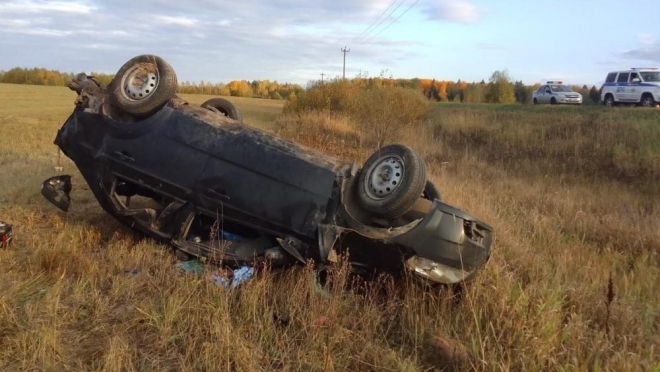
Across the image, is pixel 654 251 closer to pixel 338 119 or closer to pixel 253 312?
pixel 253 312

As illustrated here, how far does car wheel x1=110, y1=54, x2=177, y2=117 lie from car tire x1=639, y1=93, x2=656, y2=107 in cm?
2370

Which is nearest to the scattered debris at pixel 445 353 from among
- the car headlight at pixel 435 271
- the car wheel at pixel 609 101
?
the car headlight at pixel 435 271

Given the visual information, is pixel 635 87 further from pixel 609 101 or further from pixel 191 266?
pixel 191 266

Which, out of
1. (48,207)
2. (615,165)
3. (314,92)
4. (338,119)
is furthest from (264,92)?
(48,207)

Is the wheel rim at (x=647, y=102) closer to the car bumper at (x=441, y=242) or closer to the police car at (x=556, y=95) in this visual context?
the police car at (x=556, y=95)

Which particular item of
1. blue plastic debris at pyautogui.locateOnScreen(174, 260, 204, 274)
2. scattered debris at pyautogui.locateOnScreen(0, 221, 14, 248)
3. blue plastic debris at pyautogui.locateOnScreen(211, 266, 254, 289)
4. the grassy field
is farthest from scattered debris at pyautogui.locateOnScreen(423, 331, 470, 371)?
scattered debris at pyautogui.locateOnScreen(0, 221, 14, 248)

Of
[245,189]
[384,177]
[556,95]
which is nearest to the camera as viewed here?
[384,177]

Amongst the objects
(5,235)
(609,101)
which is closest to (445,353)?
(5,235)

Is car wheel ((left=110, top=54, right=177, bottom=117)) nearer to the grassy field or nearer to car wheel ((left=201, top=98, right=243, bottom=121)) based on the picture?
car wheel ((left=201, top=98, right=243, bottom=121))

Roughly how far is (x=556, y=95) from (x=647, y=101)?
653 cm

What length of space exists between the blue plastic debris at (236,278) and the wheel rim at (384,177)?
114 centimetres

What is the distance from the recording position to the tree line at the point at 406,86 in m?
32.9

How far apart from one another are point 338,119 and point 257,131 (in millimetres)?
17797

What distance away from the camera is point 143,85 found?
205 inches
